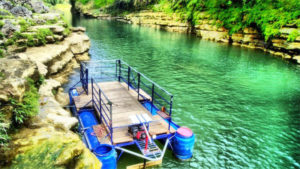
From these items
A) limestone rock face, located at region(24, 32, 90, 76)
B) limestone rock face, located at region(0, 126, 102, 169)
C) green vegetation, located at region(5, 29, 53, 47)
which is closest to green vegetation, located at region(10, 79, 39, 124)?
limestone rock face, located at region(0, 126, 102, 169)

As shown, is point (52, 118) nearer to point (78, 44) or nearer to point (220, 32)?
point (78, 44)

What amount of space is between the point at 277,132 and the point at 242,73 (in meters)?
12.0

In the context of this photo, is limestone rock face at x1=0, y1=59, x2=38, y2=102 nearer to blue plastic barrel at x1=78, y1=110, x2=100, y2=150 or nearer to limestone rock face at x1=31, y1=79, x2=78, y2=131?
limestone rock face at x1=31, y1=79, x2=78, y2=131

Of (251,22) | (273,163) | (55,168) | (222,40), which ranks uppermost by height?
(251,22)

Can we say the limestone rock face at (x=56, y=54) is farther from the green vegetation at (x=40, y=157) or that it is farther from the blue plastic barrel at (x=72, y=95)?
the green vegetation at (x=40, y=157)

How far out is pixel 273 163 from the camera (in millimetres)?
10203

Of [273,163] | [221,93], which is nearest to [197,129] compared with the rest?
[273,163]

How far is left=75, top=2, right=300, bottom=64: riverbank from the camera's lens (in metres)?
30.7

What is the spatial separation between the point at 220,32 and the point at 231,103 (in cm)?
3167

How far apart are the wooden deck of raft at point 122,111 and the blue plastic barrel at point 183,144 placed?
2.25ft

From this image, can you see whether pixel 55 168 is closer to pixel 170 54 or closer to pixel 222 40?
pixel 170 54

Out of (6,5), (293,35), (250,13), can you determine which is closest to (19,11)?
(6,5)

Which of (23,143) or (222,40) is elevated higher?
(222,40)

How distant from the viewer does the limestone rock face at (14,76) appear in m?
6.73
